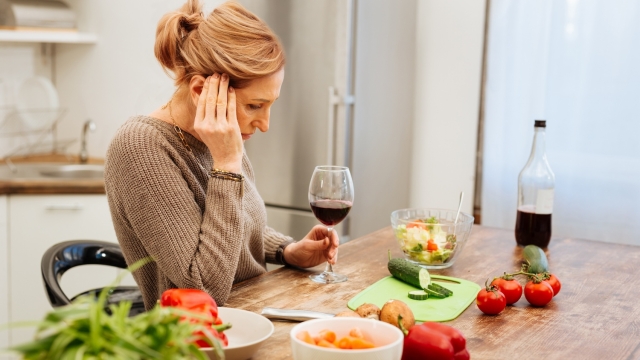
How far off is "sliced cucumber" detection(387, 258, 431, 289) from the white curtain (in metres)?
1.86

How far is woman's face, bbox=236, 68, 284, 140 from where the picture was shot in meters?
1.63

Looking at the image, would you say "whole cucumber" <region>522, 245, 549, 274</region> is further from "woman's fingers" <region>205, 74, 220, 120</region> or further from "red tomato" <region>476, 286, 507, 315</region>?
"woman's fingers" <region>205, 74, 220, 120</region>

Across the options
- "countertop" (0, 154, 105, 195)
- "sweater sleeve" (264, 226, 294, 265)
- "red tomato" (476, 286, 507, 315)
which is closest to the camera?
"red tomato" (476, 286, 507, 315)

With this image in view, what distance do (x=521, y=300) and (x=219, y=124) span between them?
78 centimetres

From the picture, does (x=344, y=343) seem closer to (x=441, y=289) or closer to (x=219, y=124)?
(x=441, y=289)

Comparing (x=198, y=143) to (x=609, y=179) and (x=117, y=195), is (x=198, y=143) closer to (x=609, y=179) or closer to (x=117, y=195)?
(x=117, y=195)

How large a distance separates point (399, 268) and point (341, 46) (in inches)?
Result: 69.8

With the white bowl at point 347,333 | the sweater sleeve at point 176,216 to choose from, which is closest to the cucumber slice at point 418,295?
the sweater sleeve at point 176,216

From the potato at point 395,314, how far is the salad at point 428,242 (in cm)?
55

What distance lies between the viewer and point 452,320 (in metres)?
1.39

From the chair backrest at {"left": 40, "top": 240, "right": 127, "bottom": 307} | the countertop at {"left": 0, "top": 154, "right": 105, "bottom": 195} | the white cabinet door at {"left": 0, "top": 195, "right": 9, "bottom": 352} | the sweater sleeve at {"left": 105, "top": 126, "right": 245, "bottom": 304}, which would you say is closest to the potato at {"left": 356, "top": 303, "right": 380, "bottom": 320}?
the sweater sleeve at {"left": 105, "top": 126, "right": 245, "bottom": 304}

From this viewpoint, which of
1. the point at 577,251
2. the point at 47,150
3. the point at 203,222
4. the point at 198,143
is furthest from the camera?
the point at 47,150

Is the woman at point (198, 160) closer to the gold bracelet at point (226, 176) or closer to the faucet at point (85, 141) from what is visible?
the gold bracelet at point (226, 176)

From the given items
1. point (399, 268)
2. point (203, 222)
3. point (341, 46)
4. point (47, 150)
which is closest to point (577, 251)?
point (399, 268)
